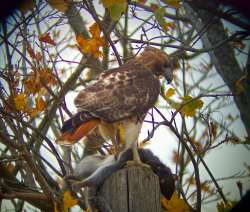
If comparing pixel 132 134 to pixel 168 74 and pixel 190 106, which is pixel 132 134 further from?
pixel 168 74

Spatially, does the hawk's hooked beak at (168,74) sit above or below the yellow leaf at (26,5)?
below

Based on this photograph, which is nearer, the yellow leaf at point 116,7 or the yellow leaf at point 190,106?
the yellow leaf at point 116,7

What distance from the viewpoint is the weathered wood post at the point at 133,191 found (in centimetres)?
362

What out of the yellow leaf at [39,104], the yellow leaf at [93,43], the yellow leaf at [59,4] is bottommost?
the yellow leaf at [39,104]

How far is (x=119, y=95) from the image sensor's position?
15.6ft

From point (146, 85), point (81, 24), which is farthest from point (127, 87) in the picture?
point (81, 24)

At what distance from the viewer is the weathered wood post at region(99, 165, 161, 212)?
362 centimetres

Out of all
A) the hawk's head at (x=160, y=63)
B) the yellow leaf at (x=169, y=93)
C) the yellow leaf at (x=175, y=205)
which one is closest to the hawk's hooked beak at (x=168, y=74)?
the hawk's head at (x=160, y=63)

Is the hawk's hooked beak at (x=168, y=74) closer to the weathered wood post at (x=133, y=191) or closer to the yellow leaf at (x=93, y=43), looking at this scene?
the yellow leaf at (x=93, y=43)

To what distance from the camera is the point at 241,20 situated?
15.7ft

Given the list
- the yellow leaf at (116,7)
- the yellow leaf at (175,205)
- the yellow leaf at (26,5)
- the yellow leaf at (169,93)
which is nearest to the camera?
the yellow leaf at (175,205)

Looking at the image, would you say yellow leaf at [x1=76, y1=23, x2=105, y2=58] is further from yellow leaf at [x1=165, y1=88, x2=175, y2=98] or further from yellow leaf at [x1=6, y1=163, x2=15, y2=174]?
yellow leaf at [x1=6, y1=163, x2=15, y2=174]

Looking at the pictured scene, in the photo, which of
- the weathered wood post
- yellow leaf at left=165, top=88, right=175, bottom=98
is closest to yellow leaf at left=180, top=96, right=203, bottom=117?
yellow leaf at left=165, top=88, right=175, bottom=98

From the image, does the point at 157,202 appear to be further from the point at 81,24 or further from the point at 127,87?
the point at 81,24
